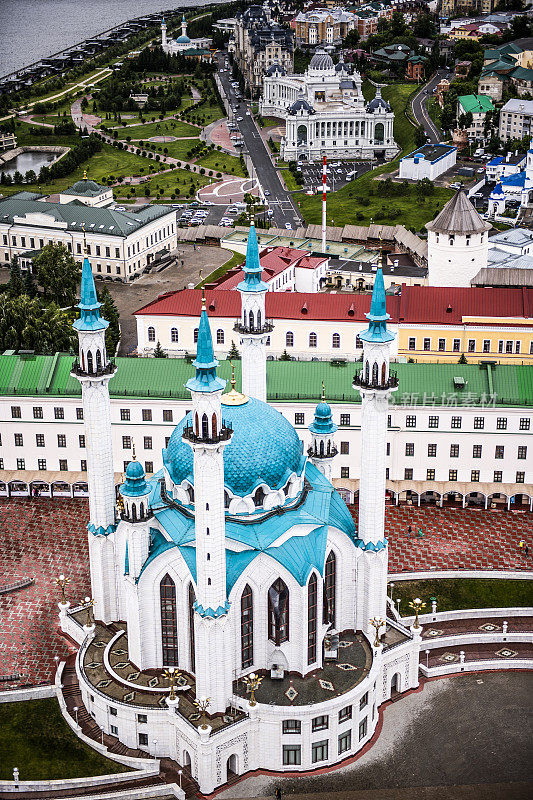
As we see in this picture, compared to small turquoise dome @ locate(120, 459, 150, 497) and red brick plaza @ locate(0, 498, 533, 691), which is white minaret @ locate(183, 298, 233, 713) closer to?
small turquoise dome @ locate(120, 459, 150, 497)

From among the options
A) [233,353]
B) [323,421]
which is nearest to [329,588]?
[323,421]

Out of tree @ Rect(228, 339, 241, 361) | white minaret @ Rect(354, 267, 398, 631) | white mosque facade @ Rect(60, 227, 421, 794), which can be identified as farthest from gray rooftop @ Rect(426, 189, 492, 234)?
white minaret @ Rect(354, 267, 398, 631)

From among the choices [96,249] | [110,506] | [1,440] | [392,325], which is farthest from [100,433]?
[96,249]

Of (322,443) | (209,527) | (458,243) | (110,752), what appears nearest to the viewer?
(209,527)

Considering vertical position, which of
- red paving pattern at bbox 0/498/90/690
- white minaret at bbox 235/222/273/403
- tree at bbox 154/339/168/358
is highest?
white minaret at bbox 235/222/273/403

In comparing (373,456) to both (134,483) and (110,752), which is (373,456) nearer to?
(134,483)

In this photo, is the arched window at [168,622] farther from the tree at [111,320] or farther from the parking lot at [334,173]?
the parking lot at [334,173]
